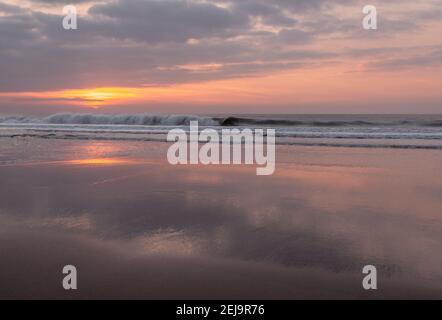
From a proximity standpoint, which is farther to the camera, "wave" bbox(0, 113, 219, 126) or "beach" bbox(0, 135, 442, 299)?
"wave" bbox(0, 113, 219, 126)

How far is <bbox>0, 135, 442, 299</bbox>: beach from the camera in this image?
3434 millimetres

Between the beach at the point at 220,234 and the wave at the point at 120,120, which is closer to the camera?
the beach at the point at 220,234

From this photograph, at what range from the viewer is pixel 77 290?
3316mm

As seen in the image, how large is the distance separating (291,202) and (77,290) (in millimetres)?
3779

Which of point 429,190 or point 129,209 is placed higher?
point 429,190

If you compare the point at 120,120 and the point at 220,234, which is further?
the point at 120,120

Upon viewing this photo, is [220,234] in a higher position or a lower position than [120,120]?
lower

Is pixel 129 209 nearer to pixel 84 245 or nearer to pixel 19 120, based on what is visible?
pixel 84 245

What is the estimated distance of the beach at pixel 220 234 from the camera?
3434 millimetres

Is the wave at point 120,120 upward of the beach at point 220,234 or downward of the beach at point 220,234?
upward

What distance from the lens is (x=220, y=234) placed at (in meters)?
4.77

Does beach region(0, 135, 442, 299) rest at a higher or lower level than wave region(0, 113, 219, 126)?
lower
